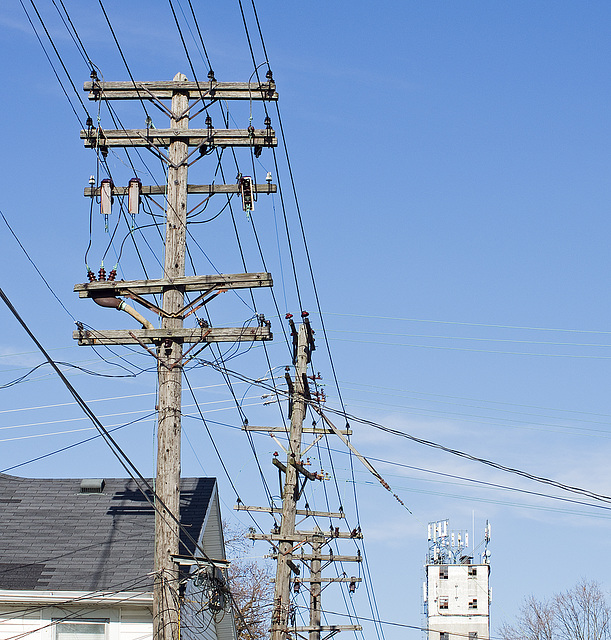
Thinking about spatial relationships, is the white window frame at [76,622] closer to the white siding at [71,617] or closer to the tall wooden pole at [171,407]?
the white siding at [71,617]

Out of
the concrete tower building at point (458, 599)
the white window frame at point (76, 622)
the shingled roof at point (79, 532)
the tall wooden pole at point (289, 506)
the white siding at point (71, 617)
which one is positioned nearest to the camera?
the white siding at point (71, 617)

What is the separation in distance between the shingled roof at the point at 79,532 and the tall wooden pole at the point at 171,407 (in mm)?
4995

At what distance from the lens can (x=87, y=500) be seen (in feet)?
78.4

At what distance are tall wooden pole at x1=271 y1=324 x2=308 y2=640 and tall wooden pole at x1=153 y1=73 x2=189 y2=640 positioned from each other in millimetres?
7642

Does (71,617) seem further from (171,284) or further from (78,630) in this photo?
(171,284)

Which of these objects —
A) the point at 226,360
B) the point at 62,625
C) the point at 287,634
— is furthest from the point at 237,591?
the point at 226,360

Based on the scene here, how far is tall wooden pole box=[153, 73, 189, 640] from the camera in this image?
1378cm

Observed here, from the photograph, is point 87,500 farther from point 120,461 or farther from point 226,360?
point 120,461

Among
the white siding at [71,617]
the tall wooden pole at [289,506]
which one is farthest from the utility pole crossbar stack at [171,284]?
the tall wooden pole at [289,506]

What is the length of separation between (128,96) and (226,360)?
4.60 meters

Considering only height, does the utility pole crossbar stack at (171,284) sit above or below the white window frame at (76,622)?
above

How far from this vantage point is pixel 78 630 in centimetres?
2014

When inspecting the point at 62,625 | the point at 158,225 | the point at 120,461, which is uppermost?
the point at 158,225

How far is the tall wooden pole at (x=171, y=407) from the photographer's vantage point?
1378cm
